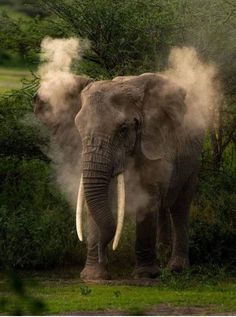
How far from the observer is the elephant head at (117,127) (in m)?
10.5

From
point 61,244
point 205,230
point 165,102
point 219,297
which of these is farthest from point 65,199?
point 219,297

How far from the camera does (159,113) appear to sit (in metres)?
11.6

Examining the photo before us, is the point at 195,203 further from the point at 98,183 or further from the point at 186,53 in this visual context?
the point at 98,183

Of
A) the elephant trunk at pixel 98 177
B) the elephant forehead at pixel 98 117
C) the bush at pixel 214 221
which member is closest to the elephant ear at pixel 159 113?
the elephant forehead at pixel 98 117

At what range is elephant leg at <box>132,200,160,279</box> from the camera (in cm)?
1153

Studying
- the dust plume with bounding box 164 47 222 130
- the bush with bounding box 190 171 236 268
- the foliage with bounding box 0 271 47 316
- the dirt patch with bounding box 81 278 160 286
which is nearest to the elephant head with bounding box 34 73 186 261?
the dirt patch with bounding box 81 278 160 286

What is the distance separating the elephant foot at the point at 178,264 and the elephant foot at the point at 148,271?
25.5 inches

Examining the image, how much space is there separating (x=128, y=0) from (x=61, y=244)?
12.7 feet

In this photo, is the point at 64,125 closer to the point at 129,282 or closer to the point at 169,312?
the point at 129,282

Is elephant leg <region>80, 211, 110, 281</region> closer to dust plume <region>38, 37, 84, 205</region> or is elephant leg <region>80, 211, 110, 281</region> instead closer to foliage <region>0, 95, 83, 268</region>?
dust plume <region>38, 37, 84, 205</region>

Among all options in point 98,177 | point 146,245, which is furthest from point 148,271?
point 98,177

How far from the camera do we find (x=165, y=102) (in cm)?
1167

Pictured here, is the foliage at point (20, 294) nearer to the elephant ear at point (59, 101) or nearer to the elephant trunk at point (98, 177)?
the elephant trunk at point (98, 177)

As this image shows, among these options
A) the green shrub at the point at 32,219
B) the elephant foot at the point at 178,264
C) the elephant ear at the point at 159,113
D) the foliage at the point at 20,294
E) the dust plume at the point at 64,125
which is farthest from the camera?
the green shrub at the point at 32,219
